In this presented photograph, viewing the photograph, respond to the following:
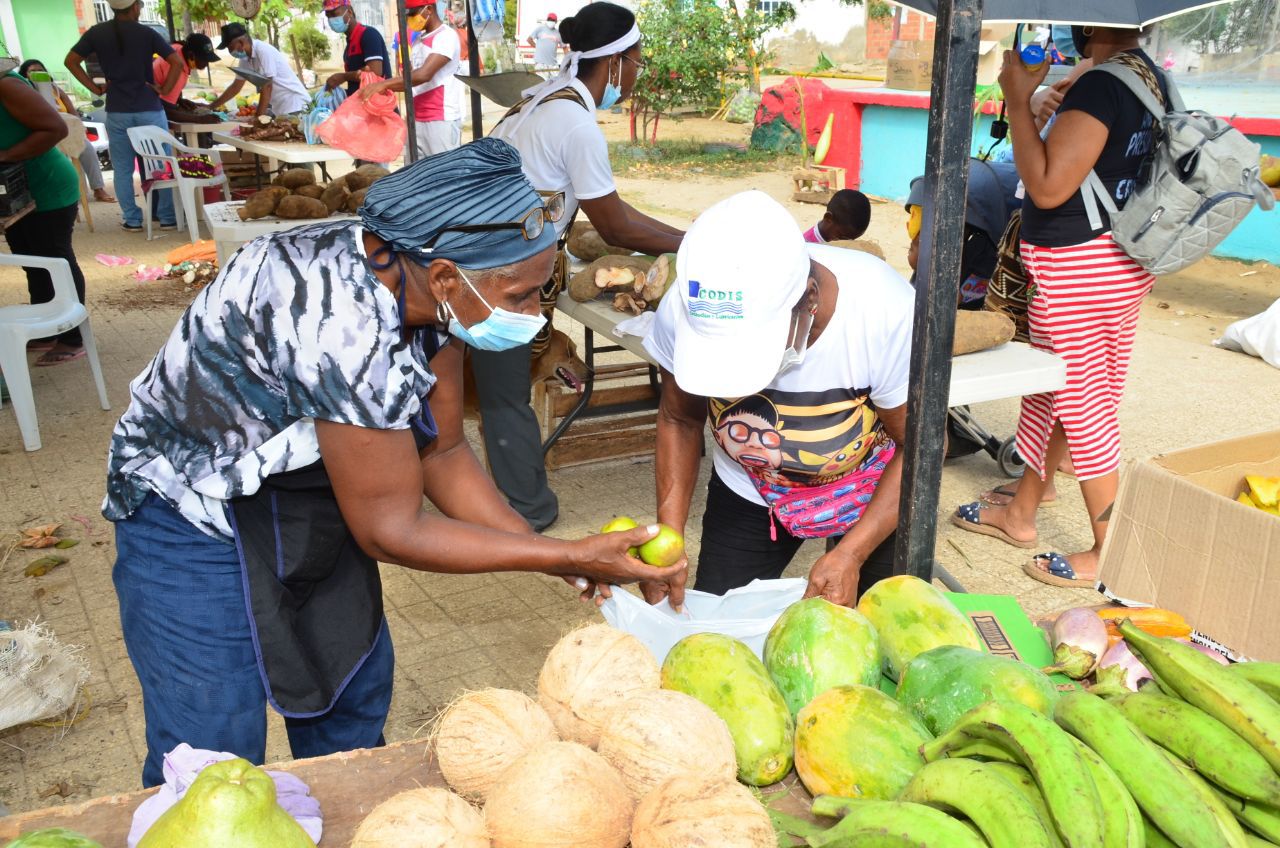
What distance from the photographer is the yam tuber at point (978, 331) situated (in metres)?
3.84

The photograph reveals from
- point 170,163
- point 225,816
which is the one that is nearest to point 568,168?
point 225,816

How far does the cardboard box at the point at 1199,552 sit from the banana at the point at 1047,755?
3.76ft

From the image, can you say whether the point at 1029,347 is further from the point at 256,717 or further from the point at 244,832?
the point at 244,832

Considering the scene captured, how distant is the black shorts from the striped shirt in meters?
1.21

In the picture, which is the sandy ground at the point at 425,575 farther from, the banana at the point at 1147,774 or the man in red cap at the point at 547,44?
the man in red cap at the point at 547,44

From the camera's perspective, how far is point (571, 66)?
441 centimetres

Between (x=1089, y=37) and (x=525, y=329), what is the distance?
3.16 meters

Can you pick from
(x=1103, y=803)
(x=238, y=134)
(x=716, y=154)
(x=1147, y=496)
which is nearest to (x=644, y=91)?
(x=716, y=154)

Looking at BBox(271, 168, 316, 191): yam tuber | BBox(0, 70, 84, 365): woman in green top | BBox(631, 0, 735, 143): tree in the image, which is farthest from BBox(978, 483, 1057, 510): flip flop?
BBox(631, 0, 735, 143): tree

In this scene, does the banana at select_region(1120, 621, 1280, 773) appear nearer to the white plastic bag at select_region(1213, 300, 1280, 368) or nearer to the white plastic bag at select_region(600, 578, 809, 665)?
the white plastic bag at select_region(600, 578, 809, 665)

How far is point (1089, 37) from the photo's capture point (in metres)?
4.01

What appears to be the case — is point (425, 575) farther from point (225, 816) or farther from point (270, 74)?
point (270, 74)

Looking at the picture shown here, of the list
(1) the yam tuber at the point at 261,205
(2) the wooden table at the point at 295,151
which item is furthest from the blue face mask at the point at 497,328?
(2) the wooden table at the point at 295,151

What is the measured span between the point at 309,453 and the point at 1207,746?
5.23ft
